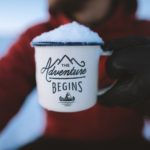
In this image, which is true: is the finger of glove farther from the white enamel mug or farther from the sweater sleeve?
the sweater sleeve

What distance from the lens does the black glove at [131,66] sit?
0.45 m

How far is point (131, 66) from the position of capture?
454mm

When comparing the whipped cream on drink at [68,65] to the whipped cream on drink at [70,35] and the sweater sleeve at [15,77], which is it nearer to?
the whipped cream on drink at [70,35]

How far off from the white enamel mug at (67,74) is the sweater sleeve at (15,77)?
0.28m

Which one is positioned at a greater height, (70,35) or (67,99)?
(70,35)

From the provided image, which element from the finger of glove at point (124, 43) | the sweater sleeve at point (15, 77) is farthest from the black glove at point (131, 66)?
the sweater sleeve at point (15, 77)

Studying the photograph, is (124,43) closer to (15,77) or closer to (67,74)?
(67,74)

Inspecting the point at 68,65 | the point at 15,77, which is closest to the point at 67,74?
the point at 68,65

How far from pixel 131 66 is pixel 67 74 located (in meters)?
0.12

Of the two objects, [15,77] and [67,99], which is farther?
[15,77]

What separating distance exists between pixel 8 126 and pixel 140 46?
476mm

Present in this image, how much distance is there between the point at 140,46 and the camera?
1.47ft

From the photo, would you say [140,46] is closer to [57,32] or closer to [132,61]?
[132,61]

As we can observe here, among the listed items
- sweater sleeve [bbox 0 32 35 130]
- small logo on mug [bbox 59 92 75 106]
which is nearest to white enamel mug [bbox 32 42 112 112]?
small logo on mug [bbox 59 92 75 106]
